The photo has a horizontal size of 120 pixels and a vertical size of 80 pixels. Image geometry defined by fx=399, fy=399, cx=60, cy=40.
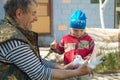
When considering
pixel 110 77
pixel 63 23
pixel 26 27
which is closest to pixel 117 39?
pixel 110 77

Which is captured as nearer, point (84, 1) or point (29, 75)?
point (29, 75)

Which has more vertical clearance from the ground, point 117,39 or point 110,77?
point 117,39

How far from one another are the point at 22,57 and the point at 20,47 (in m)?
0.07

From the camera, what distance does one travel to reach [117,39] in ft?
27.5

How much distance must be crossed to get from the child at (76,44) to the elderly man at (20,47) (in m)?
1.49

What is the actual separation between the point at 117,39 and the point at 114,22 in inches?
197

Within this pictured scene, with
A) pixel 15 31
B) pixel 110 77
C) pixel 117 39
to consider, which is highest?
pixel 15 31

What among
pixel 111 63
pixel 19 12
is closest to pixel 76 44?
pixel 19 12

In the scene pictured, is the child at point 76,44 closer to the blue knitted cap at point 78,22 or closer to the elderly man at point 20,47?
the blue knitted cap at point 78,22

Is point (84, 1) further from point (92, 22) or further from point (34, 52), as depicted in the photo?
point (34, 52)

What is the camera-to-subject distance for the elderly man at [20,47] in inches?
102

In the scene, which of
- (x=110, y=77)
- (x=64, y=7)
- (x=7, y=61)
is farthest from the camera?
(x=64, y=7)

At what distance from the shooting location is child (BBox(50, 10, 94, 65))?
168 inches

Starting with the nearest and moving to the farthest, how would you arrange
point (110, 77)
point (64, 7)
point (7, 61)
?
point (7, 61)
point (110, 77)
point (64, 7)
